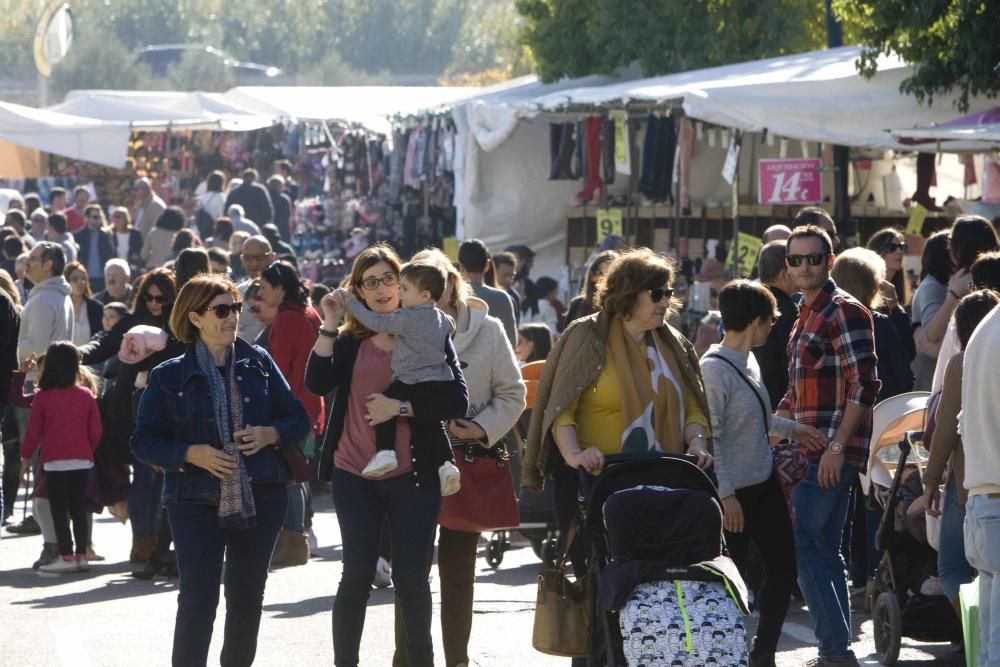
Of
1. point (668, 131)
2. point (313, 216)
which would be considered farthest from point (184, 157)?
point (668, 131)

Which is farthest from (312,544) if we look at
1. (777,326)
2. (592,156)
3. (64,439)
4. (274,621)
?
(592,156)

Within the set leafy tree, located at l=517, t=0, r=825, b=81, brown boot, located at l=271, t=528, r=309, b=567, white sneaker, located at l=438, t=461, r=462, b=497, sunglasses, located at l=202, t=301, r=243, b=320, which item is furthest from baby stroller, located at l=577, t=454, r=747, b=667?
leafy tree, located at l=517, t=0, r=825, b=81

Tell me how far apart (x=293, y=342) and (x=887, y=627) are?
4124mm

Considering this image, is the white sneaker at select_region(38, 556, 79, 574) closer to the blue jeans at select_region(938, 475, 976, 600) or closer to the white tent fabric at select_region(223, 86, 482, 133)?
the blue jeans at select_region(938, 475, 976, 600)

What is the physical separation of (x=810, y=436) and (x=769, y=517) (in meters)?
A: 0.43

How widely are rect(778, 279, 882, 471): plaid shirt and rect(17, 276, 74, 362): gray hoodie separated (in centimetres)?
658

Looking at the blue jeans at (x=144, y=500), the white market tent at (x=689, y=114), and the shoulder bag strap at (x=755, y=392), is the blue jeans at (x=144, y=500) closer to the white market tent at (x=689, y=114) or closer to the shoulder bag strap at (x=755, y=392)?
the shoulder bag strap at (x=755, y=392)

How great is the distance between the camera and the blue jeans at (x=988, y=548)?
231 inches

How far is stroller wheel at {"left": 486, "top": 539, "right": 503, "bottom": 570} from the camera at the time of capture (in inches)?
439

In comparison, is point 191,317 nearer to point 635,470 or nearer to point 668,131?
point 635,470

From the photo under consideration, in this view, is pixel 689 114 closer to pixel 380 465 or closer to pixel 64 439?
pixel 64 439

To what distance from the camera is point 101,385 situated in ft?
40.1

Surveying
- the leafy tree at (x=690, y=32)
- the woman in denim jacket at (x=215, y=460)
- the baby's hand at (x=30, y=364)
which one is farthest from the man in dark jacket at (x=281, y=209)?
the woman in denim jacket at (x=215, y=460)

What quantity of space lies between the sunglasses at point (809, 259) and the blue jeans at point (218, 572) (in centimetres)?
249
